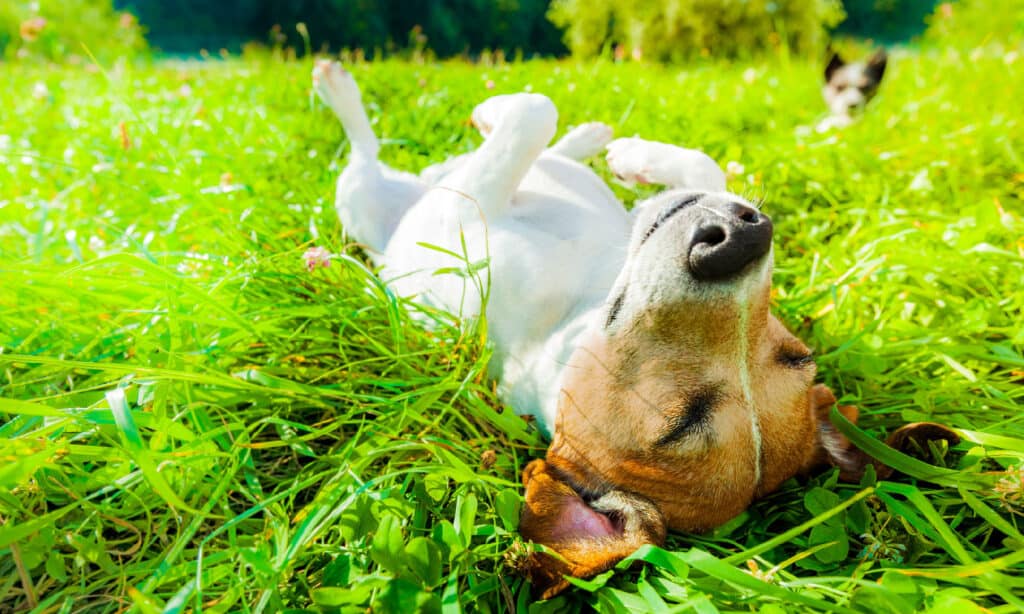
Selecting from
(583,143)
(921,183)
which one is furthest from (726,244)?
(921,183)

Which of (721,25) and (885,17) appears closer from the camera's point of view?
(721,25)

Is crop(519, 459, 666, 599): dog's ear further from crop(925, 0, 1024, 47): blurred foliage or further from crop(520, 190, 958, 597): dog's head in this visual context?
crop(925, 0, 1024, 47): blurred foliage

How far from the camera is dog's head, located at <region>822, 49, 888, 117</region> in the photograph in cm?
516

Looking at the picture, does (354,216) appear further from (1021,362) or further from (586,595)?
(1021,362)

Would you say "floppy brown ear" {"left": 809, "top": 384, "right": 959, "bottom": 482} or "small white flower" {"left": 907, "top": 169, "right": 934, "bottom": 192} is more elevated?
"small white flower" {"left": 907, "top": 169, "right": 934, "bottom": 192}

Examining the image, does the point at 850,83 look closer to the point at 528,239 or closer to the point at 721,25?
the point at 528,239

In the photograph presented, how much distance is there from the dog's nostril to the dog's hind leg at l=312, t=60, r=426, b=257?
5.24 feet

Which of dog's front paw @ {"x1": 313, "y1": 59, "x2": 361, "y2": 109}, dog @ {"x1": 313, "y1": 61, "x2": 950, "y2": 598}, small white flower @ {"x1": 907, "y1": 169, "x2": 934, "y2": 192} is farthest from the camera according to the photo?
small white flower @ {"x1": 907, "y1": 169, "x2": 934, "y2": 192}

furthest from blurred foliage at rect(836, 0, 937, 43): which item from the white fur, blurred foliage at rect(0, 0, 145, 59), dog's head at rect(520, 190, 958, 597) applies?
dog's head at rect(520, 190, 958, 597)

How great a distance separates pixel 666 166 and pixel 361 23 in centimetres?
2024

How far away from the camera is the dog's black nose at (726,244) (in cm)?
144

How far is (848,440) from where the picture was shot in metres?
1.77

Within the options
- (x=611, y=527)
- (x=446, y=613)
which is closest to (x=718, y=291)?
(x=611, y=527)

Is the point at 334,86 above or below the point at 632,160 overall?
above
